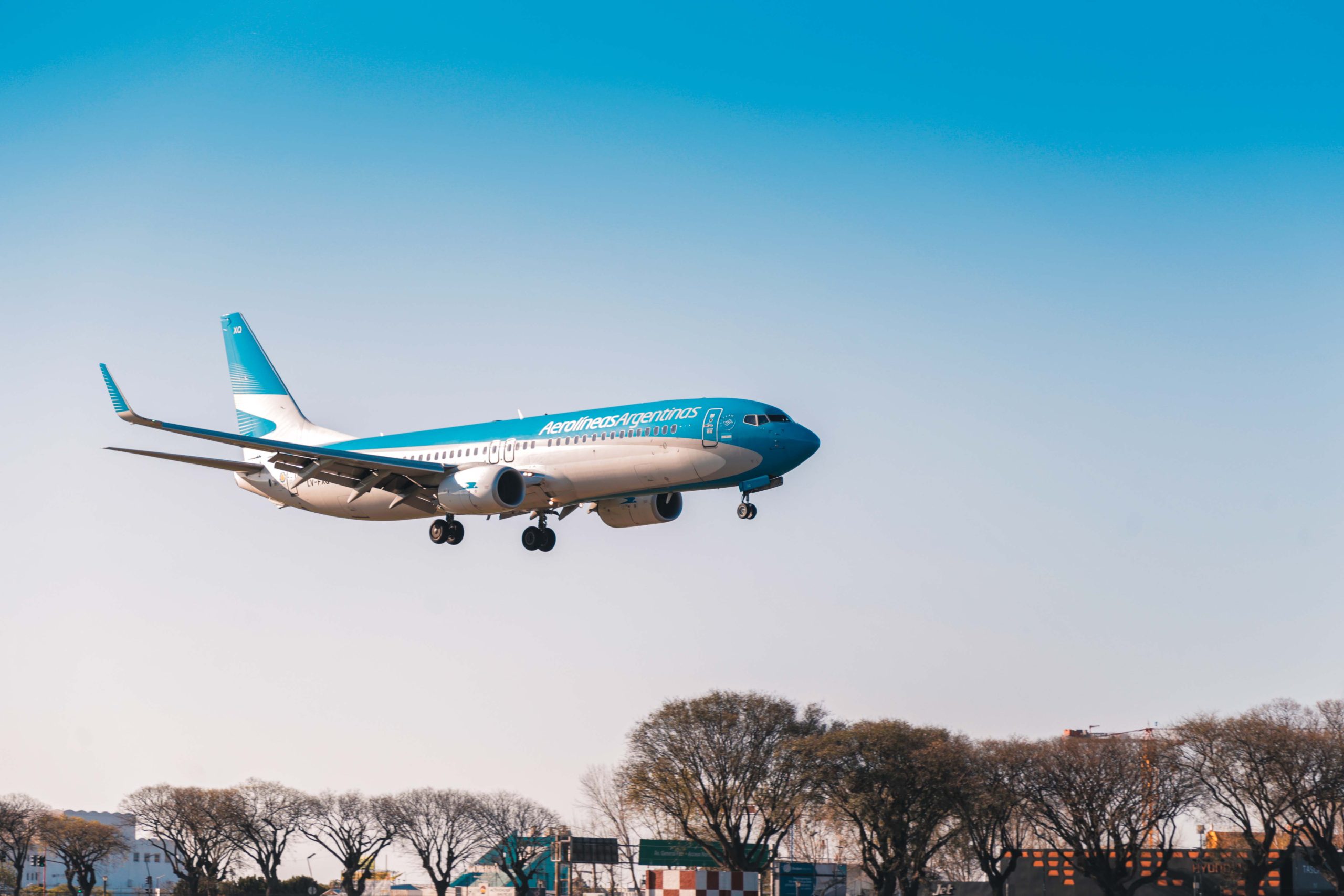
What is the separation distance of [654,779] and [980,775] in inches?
882

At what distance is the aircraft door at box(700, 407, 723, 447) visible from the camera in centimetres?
4872

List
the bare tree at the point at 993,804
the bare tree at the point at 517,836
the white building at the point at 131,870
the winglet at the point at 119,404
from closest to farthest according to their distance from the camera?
the winglet at the point at 119,404 → the bare tree at the point at 993,804 → the bare tree at the point at 517,836 → the white building at the point at 131,870

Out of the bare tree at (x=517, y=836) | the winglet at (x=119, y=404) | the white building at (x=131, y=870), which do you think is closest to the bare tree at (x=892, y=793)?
the bare tree at (x=517, y=836)

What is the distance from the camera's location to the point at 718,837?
90.1m

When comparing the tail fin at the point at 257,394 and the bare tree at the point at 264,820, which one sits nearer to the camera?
the tail fin at the point at 257,394

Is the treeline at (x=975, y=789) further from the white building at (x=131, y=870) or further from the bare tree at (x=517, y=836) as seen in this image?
the white building at (x=131, y=870)

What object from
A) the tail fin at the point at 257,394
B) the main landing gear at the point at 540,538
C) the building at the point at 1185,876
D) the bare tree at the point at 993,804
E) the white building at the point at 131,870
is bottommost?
the white building at the point at 131,870

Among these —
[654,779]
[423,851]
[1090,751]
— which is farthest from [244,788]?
[1090,751]

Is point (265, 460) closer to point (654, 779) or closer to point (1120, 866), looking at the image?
point (654, 779)

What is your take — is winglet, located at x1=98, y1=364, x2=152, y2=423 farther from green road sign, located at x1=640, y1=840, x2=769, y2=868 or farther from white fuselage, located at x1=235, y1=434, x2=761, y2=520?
green road sign, located at x1=640, y1=840, x2=769, y2=868

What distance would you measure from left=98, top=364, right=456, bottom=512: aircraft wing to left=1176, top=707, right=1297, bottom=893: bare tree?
54054 mm

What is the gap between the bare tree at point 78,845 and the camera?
412 feet

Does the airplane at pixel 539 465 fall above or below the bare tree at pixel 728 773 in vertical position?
above

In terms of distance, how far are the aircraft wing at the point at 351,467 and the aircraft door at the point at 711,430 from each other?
37.3 feet
